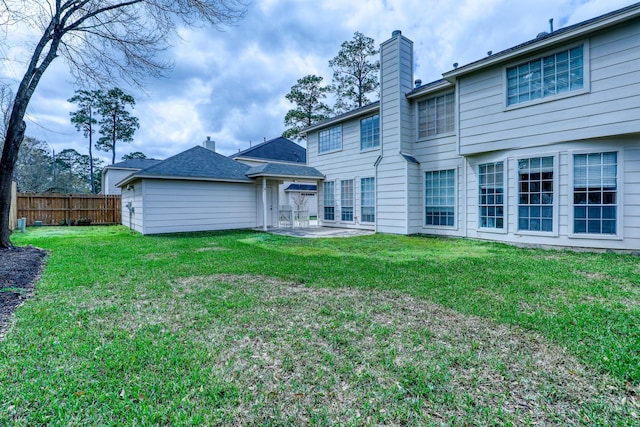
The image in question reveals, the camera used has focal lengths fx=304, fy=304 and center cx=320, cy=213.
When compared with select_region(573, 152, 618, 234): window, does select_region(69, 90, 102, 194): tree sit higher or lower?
higher

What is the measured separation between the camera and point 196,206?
12352 mm

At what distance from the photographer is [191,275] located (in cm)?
530

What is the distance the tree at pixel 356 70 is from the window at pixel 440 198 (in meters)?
14.1

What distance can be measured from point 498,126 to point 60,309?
9761mm

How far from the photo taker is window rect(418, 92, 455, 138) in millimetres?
9645

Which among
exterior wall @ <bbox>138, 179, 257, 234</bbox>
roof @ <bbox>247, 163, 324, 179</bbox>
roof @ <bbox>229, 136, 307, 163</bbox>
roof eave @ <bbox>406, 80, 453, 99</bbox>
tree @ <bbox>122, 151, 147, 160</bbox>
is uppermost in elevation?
tree @ <bbox>122, 151, 147, 160</bbox>

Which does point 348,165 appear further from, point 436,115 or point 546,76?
point 546,76

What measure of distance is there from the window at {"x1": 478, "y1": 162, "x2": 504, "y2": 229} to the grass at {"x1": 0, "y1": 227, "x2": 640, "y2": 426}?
3.21 meters

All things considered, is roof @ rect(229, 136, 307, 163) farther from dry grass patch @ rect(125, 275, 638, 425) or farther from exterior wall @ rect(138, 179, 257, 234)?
dry grass patch @ rect(125, 275, 638, 425)

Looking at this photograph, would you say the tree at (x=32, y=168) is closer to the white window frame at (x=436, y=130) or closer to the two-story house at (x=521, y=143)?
the two-story house at (x=521, y=143)

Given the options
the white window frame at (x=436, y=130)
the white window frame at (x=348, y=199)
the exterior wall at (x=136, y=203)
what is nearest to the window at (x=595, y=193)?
the white window frame at (x=436, y=130)

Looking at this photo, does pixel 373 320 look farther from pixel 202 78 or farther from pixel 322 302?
pixel 202 78

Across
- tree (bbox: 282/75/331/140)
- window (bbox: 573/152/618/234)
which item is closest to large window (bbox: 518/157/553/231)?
window (bbox: 573/152/618/234)

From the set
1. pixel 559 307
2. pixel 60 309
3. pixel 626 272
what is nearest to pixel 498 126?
pixel 626 272
